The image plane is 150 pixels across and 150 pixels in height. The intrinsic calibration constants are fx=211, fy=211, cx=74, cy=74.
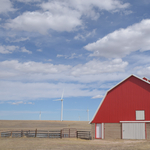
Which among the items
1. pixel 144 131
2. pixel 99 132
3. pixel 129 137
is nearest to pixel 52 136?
pixel 99 132

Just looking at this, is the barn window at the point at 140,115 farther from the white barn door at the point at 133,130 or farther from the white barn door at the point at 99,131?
the white barn door at the point at 99,131

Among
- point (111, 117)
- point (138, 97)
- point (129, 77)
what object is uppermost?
point (129, 77)

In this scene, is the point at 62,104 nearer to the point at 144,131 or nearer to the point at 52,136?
the point at 52,136

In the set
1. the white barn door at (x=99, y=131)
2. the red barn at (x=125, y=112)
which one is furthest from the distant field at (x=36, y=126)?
the red barn at (x=125, y=112)

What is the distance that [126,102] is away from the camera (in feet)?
109

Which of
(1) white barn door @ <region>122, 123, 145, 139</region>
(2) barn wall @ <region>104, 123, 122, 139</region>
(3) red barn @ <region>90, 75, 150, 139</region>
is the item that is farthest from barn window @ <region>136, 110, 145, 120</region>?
(2) barn wall @ <region>104, 123, 122, 139</region>

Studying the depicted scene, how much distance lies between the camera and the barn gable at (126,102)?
32250 millimetres

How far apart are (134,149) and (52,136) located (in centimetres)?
1733

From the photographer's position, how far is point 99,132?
110ft

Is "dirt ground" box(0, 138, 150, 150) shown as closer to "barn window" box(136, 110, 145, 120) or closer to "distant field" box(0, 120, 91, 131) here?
"barn window" box(136, 110, 145, 120)

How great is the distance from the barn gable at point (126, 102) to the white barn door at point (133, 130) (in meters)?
0.90

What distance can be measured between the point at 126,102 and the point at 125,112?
1.56 meters

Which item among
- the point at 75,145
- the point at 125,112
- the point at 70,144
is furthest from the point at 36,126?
the point at 75,145

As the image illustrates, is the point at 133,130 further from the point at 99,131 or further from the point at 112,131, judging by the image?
the point at 99,131
